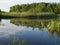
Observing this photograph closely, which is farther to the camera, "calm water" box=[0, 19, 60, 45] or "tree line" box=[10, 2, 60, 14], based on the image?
"tree line" box=[10, 2, 60, 14]

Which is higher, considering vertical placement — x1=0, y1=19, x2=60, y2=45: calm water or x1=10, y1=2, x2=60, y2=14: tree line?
x1=0, y1=19, x2=60, y2=45: calm water

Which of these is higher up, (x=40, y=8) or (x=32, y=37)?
(x=32, y=37)

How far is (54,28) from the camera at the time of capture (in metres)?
18.7

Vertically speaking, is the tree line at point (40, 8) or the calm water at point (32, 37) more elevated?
the calm water at point (32, 37)

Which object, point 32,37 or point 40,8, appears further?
point 40,8

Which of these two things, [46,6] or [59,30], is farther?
[46,6]

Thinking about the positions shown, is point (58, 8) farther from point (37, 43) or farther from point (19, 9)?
point (37, 43)

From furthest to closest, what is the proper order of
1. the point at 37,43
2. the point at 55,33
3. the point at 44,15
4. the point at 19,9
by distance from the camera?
the point at 19,9 → the point at 44,15 → the point at 55,33 → the point at 37,43

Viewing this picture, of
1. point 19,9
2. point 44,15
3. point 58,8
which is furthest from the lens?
point 19,9

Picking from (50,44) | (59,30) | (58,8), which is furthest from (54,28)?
(58,8)

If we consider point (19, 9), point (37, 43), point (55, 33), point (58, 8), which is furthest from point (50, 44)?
point (19, 9)

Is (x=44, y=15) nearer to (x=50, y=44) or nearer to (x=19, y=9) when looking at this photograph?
(x=19, y=9)

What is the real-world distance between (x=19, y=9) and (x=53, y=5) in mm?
11159

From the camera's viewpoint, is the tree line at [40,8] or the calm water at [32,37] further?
the tree line at [40,8]
